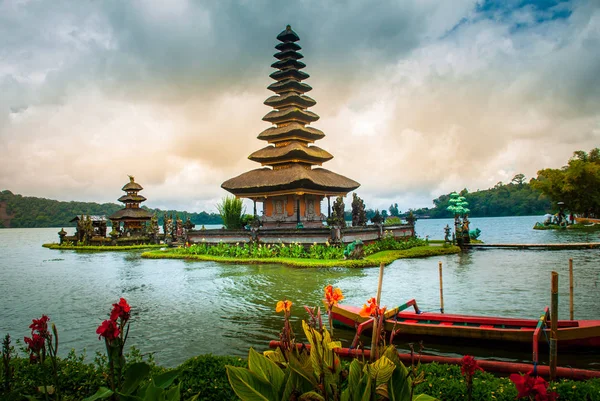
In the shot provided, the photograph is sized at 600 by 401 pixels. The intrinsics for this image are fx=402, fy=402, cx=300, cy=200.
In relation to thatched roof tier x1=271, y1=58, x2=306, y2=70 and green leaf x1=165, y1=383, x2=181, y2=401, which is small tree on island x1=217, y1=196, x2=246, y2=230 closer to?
thatched roof tier x1=271, y1=58, x2=306, y2=70

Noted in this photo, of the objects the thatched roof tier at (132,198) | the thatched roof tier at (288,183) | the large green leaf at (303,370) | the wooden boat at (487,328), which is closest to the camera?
the large green leaf at (303,370)

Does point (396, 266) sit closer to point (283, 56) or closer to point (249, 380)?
point (249, 380)

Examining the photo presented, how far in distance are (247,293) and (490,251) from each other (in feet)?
64.4

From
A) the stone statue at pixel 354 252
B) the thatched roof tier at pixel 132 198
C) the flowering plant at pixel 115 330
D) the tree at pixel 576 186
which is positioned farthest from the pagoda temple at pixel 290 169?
the tree at pixel 576 186

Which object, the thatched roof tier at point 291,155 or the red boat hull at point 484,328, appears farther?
the thatched roof tier at point 291,155

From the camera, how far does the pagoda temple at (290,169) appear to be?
30.6 metres

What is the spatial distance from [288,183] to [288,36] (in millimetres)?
15772

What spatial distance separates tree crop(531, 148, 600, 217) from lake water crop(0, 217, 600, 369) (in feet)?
109

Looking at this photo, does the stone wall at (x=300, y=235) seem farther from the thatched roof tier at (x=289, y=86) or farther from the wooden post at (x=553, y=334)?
the wooden post at (x=553, y=334)

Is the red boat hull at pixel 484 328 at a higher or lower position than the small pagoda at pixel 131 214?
lower

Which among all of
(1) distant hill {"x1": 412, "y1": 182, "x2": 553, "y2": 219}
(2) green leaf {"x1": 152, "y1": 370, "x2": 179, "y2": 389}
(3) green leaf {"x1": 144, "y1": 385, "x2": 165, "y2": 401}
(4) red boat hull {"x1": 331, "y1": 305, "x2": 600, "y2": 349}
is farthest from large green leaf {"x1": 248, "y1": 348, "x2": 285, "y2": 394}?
(1) distant hill {"x1": 412, "y1": 182, "x2": 553, "y2": 219}

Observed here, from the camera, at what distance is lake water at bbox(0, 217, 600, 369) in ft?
31.3

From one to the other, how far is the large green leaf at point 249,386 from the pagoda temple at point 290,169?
25730 millimetres

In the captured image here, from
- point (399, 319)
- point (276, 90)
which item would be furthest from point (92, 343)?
point (276, 90)
